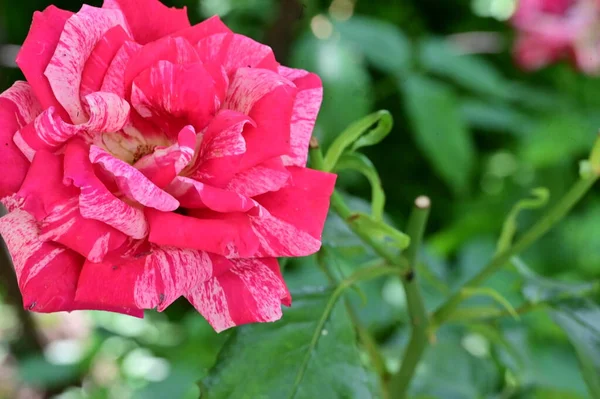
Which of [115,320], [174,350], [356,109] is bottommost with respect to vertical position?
[115,320]

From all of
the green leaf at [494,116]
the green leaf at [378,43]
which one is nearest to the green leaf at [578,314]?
the green leaf at [378,43]

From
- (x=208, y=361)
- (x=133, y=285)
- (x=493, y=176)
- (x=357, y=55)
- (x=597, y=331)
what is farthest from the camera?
(x=493, y=176)

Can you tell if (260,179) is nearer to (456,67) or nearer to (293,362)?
(293,362)

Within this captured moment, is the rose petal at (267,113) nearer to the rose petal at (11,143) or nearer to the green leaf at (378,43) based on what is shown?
the rose petal at (11,143)

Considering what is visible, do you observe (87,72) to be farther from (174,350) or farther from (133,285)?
(174,350)

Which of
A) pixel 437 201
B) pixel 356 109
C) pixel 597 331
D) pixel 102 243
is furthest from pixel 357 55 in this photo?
pixel 102 243

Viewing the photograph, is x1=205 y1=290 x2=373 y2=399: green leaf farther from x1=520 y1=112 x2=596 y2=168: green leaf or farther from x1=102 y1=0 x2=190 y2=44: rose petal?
x1=520 y1=112 x2=596 y2=168: green leaf

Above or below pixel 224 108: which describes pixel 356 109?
below
